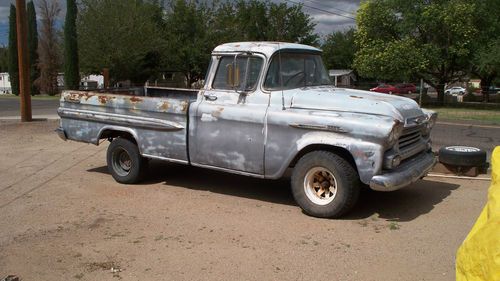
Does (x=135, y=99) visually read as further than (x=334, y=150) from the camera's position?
Yes

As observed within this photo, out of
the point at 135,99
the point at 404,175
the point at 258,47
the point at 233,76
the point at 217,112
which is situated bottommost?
the point at 404,175

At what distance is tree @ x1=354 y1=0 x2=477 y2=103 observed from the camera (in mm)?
29203

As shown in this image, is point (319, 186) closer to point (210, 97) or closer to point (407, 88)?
point (210, 97)

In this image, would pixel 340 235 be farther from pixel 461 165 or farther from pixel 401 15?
pixel 401 15

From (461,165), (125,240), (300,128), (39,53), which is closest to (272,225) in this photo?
(300,128)

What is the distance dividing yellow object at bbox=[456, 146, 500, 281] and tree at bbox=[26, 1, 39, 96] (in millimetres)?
53466

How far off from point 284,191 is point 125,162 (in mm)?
2548

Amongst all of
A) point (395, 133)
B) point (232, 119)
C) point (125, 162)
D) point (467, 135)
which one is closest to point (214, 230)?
point (232, 119)

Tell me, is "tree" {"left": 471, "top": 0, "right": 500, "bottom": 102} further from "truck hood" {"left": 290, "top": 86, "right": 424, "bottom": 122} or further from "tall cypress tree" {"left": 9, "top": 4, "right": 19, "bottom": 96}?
"tall cypress tree" {"left": 9, "top": 4, "right": 19, "bottom": 96}

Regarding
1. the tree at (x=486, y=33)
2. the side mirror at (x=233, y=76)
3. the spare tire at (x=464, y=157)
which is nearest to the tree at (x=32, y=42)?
the tree at (x=486, y=33)

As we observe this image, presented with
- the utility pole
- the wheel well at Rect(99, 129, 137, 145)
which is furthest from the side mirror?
the utility pole

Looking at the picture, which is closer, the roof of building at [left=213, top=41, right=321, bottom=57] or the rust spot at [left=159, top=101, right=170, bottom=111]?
the roof of building at [left=213, top=41, right=321, bottom=57]

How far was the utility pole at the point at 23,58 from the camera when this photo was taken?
15.8m

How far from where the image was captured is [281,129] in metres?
6.54
